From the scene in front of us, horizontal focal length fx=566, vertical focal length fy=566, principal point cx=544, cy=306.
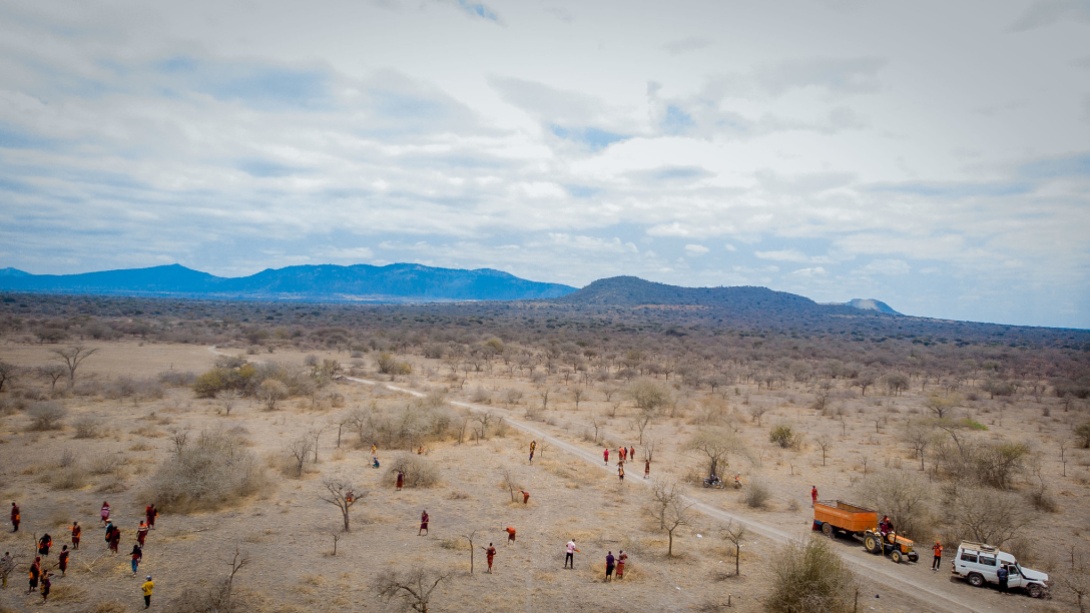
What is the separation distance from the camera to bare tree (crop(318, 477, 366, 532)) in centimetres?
2451

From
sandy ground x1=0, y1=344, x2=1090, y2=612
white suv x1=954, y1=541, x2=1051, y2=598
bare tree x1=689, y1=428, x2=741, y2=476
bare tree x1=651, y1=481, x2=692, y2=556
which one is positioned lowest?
sandy ground x1=0, y1=344, x2=1090, y2=612

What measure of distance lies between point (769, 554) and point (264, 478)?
967 inches

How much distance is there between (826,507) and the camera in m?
26.0

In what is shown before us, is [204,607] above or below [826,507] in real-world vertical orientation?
below

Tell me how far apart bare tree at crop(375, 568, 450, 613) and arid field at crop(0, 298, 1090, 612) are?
153 millimetres

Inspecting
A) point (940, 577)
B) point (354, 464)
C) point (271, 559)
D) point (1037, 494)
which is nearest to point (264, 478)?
point (354, 464)

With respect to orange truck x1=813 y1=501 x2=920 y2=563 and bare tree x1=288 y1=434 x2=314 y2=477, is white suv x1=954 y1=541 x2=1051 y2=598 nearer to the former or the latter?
orange truck x1=813 y1=501 x2=920 y2=563

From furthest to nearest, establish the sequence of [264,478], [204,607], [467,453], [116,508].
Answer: [467,453] → [264,478] → [116,508] → [204,607]

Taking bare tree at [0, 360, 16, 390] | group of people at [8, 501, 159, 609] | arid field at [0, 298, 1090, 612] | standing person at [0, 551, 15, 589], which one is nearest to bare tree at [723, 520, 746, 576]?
arid field at [0, 298, 1090, 612]

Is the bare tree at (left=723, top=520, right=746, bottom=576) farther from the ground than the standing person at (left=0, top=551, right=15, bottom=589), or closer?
farther from the ground

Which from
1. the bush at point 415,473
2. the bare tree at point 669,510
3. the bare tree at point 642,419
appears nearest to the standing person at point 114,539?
the bush at point 415,473

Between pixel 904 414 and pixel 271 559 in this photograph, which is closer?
pixel 271 559

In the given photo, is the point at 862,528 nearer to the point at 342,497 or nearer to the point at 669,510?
the point at 669,510

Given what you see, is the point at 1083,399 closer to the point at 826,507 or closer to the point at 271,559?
the point at 826,507
